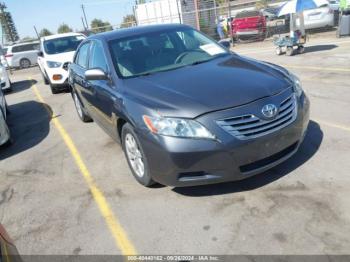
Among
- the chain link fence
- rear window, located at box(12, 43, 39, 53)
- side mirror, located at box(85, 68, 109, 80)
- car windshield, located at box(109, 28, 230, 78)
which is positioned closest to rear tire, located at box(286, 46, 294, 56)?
the chain link fence

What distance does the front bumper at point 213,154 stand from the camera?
11.3ft

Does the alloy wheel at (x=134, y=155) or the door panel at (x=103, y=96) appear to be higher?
the door panel at (x=103, y=96)

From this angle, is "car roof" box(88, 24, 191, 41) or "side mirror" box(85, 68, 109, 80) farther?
"car roof" box(88, 24, 191, 41)

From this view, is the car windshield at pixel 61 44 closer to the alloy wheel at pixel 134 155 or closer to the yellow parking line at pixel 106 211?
the yellow parking line at pixel 106 211

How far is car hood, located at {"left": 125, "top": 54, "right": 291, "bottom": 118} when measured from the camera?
11.8 feet

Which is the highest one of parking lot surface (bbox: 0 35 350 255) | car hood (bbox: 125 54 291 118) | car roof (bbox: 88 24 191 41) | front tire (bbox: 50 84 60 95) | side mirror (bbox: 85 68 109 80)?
car roof (bbox: 88 24 191 41)

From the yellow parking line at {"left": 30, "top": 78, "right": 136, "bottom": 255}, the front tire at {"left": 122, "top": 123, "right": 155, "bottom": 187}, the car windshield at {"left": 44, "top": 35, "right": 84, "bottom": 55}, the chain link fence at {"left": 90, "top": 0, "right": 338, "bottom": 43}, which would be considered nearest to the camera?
the yellow parking line at {"left": 30, "top": 78, "right": 136, "bottom": 255}

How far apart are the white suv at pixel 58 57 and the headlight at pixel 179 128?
27.9 feet

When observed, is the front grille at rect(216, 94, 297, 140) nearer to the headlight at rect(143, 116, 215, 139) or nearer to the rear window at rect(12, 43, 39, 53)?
the headlight at rect(143, 116, 215, 139)

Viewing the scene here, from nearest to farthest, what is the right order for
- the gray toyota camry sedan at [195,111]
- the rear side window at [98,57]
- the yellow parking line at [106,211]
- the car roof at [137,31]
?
the yellow parking line at [106,211] → the gray toyota camry sedan at [195,111] → the rear side window at [98,57] → the car roof at [137,31]

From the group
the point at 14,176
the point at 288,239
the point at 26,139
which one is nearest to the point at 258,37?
the point at 26,139

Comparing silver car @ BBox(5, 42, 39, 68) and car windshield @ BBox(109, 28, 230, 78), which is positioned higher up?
car windshield @ BBox(109, 28, 230, 78)

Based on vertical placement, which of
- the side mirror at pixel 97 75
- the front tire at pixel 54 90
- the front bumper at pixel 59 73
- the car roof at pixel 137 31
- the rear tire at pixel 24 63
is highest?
the car roof at pixel 137 31

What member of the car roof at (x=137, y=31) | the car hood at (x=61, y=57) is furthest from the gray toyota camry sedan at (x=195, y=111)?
the car hood at (x=61, y=57)
